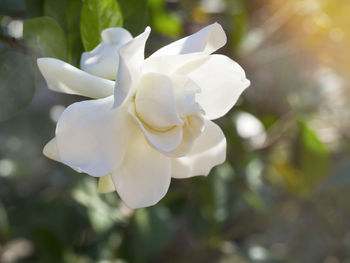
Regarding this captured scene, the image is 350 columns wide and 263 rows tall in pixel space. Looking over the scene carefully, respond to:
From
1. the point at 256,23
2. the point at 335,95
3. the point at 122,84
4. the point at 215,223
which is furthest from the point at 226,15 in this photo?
the point at 122,84

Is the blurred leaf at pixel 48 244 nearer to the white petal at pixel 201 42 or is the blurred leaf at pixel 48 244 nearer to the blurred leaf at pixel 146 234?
the blurred leaf at pixel 146 234

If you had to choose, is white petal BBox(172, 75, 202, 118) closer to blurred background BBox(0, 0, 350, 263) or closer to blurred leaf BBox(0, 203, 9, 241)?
blurred background BBox(0, 0, 350, 263)

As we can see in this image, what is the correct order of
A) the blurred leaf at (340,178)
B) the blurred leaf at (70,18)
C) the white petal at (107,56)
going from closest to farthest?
the white petal at (107,56), the blurred leaf at (70,18), the blurred leaf at (340,178)

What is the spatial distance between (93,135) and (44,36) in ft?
0.61

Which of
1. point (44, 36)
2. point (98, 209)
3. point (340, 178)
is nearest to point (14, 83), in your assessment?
point (44, 36)

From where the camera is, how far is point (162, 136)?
1.85ft

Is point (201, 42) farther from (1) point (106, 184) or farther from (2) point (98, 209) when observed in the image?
(2) point (98, 209)

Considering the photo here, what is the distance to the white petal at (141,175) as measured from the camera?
584 mm

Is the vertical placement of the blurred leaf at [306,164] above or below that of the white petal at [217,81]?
below

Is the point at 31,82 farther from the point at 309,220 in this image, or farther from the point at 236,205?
the point at 309,220

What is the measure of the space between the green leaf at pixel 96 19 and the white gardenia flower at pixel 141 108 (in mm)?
44

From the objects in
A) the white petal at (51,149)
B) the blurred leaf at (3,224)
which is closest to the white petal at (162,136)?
the white petal at (51,149)

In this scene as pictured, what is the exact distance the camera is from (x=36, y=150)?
61.6 inches

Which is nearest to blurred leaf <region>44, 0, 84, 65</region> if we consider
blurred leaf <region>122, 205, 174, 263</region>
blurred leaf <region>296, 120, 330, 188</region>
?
blurred leaf <region>122, 205, 174, 263</region>
